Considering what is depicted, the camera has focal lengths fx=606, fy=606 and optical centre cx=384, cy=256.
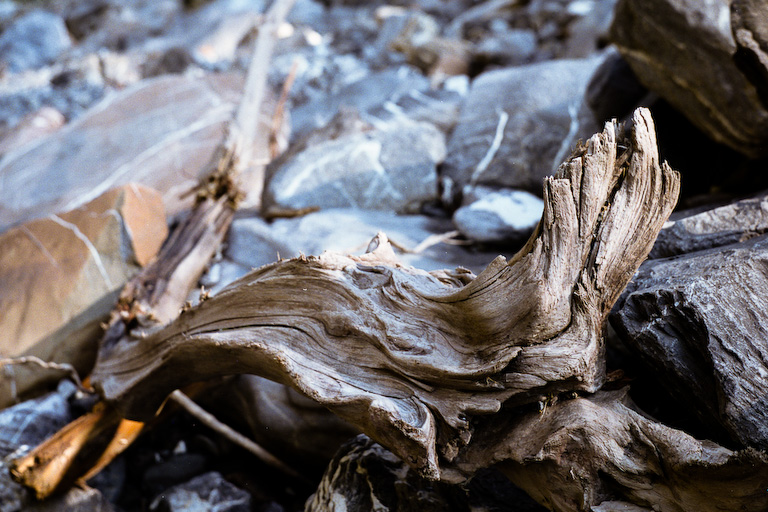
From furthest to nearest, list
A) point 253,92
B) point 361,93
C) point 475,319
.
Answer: point 361,93
point 253,92
point 475,319

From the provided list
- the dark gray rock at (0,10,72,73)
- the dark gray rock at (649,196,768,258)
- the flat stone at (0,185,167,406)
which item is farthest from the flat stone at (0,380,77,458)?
the dark gray rock at (0,10,72,73)

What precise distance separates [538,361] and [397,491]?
35.9 inches

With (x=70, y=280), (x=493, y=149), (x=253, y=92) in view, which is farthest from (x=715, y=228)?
(x=253, y=92)

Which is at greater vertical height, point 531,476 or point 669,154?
point 669,154

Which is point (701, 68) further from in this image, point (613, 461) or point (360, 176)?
point (360, 176)

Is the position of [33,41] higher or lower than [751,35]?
lower

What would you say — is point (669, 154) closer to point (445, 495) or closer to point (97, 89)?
point (445, 495)

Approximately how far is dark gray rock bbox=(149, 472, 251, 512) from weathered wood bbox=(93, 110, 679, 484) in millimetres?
1092

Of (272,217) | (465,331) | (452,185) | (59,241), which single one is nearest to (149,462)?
(59,241)

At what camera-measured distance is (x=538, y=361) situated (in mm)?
1889

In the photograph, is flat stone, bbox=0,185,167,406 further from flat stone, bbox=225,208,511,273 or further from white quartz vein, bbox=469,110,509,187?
white quartz vein, bbox=469,110,509,187

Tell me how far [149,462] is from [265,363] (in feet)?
5.21

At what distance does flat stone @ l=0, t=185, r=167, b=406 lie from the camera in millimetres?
Result: 3648

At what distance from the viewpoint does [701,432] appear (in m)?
2.02
